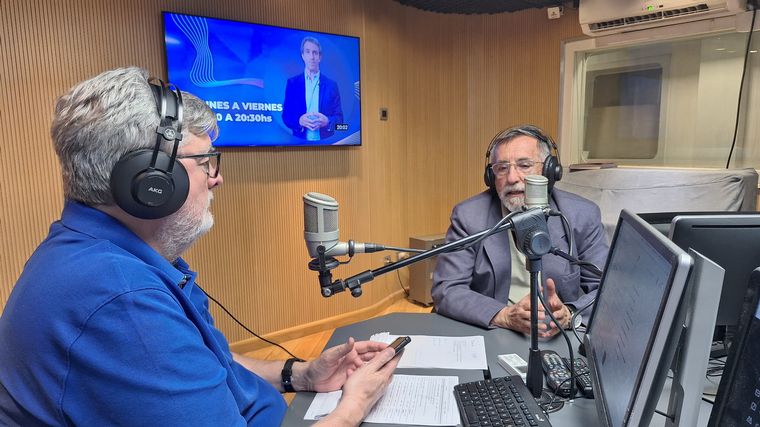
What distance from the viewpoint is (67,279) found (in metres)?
0.72

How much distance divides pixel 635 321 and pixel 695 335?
0.13 metres

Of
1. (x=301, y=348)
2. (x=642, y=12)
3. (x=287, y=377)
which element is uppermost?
(x=642, y=12)

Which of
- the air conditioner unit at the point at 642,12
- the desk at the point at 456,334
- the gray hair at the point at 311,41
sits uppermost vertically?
the air conditioner unit at the point at 642,12

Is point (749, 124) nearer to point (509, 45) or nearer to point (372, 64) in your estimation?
point (509, 45)

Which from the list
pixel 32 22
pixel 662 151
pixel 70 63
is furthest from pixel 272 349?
pixel 662 151

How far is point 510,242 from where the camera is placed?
1818mm

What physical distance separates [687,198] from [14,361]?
9.02 ft

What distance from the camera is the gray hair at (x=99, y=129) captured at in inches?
32.3

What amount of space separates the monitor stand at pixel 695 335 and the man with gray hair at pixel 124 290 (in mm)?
Answer: 549

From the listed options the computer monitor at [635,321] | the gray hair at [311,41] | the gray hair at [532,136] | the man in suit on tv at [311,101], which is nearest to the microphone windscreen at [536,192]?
the computer monitor at [635,321]

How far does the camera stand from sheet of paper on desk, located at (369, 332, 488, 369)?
3.87ft

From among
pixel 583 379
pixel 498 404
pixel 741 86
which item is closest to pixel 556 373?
pixel 583 379

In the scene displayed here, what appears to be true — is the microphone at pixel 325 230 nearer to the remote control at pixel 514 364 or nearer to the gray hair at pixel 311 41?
the remote control at pixel 514 364

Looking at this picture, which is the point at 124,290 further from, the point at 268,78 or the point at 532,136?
the point at 268,78
